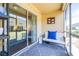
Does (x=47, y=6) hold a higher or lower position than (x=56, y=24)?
higher

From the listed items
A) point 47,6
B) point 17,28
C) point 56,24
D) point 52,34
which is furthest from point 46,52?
point 56,24

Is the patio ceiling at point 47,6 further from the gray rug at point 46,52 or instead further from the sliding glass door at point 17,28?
the gray rug at point 46,52

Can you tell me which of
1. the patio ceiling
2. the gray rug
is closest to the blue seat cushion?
the patio ceiling

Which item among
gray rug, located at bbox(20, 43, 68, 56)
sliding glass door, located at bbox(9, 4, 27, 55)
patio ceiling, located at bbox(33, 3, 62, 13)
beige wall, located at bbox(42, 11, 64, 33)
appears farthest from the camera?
beige wall, located at bbox(42, 11, 64, 33)

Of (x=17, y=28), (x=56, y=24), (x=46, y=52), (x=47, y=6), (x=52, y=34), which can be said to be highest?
(x=47, y=6)

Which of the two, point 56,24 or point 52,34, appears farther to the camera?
point 56,24

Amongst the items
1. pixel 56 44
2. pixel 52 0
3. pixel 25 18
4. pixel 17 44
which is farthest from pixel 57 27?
pixel 52 0

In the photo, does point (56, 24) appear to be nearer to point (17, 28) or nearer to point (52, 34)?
point (52, 34)

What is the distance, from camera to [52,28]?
806 centimetres

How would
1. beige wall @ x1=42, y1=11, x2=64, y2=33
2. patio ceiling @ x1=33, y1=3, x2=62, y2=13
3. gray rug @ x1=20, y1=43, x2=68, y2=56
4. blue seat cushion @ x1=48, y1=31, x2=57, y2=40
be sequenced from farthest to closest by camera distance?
beige wall @ x1=42, y1=11, x2=64, y2=33 → blue seat cushion @ x1=48, y1=31, x2=57, y2=40 → patio ceiling @ x1=33, y1=3, x2=62, y2=13 → gray rug @ x1=20, y1=43, x2=68, y2=56

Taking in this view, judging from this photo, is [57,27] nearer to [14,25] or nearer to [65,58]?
[14,25]

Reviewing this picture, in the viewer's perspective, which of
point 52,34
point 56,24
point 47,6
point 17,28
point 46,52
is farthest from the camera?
point 56,24

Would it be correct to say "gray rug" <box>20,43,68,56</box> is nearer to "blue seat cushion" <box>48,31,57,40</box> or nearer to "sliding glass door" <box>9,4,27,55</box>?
"sliding glass door" <box>9,4,27,55</box>

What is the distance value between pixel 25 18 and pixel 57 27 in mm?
3316
